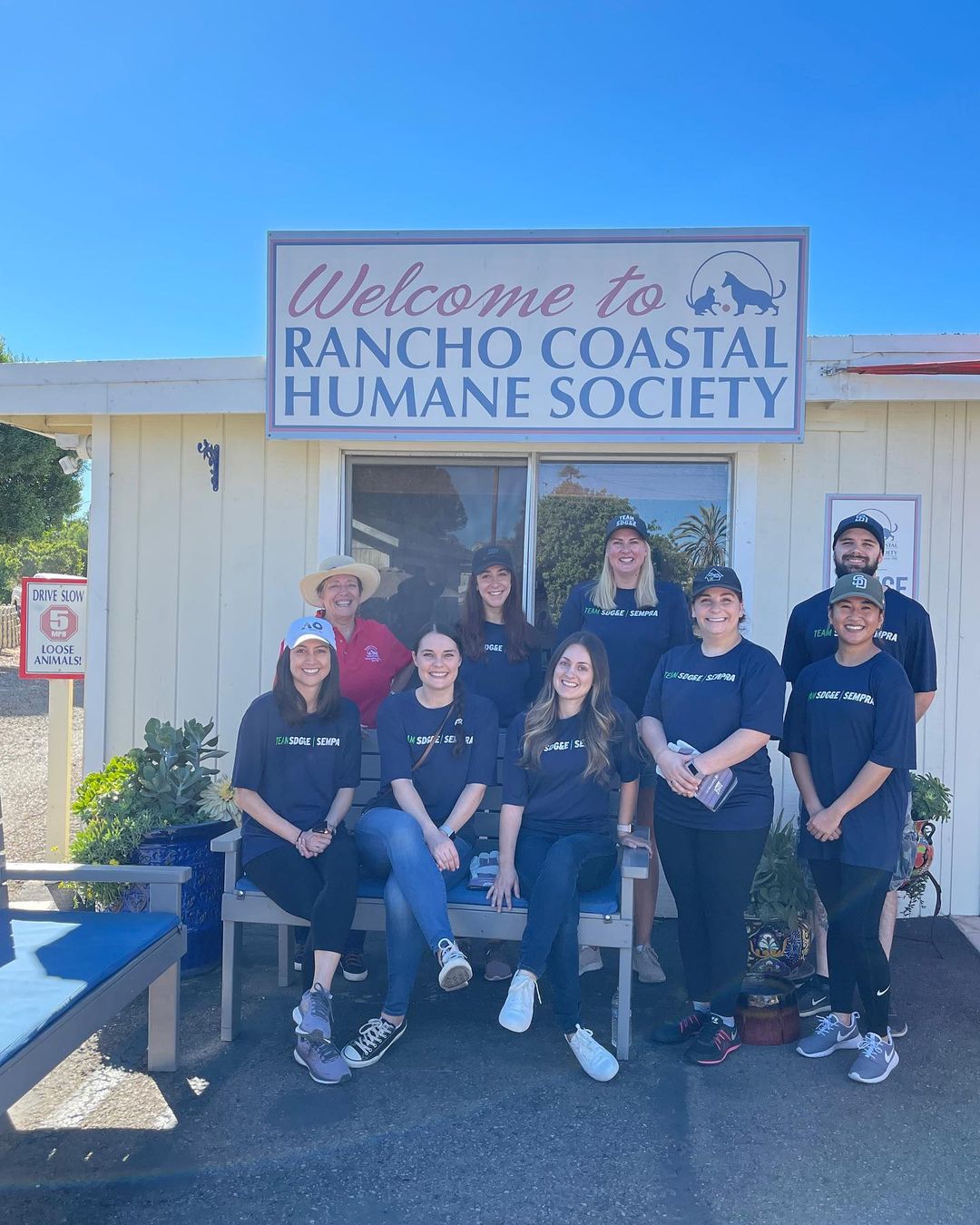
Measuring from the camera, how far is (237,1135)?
2.81 m

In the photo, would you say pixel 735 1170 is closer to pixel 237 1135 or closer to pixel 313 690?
pixel 237 1135

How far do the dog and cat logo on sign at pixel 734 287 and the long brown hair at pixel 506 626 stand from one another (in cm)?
171

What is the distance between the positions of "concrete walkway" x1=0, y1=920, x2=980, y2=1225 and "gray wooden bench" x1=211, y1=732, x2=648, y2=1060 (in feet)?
0.63

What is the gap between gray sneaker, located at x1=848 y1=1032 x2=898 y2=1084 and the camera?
3156 millimetres

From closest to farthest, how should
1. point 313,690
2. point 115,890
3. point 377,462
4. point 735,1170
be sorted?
point 735,1170 → point 313,690 → point 115,890 → point 377,462

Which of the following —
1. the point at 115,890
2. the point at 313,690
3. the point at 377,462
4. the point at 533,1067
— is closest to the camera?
the point at 533,1067

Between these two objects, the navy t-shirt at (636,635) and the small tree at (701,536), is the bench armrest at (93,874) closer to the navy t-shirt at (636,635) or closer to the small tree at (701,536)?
the navy t-shirt at (636,635)

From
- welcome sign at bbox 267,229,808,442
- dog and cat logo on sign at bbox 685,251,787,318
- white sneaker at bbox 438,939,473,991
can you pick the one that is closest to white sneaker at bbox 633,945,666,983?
white sneaker at bbox 438,939,473,991

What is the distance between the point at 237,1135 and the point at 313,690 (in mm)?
1483

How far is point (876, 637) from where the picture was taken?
3529mm

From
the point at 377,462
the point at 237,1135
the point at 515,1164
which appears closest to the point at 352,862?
the point at 237,1135

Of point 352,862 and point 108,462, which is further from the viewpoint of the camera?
point 108,462

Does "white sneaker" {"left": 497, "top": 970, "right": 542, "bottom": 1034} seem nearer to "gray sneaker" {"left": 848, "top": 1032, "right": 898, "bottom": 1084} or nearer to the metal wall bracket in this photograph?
"gray sneaker" {"left": 848, "top": 1032, "right": 898, "bottom": 1084}

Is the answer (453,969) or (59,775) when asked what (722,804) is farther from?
(59,775)
